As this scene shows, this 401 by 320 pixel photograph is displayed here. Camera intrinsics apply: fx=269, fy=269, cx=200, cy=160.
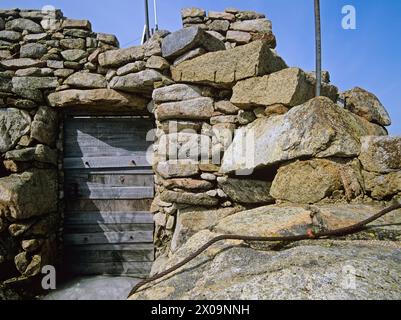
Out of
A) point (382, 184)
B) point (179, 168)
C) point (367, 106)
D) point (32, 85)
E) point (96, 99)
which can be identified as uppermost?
point (32, 85)

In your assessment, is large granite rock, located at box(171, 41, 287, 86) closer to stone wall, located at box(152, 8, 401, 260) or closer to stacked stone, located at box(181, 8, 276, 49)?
stone wall, located at box(152, 8, 401, 260)

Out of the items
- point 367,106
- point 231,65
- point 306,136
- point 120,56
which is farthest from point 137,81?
point 367,106

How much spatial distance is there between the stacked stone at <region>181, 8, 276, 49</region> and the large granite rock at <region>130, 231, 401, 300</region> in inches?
111

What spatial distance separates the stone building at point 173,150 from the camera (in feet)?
5.74

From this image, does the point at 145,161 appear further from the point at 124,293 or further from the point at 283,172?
the point at 283,172

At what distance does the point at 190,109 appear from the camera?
8.83 feet

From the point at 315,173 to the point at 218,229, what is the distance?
759mm

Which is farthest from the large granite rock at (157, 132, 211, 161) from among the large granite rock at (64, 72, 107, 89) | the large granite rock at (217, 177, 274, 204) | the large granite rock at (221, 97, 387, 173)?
the large granite rock at (64, 72, 107, 89)

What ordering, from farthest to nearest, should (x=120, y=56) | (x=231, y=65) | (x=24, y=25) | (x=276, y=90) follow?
(x=24, y=25) → (x=120, y=56) → (x=231, y=65) → (x=276, y=90)

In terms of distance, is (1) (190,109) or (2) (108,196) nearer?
(1) (190,109)

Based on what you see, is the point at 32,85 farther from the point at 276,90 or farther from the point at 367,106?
the point at 367,106

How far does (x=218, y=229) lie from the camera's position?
162cm

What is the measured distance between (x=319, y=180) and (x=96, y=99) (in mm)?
2733
